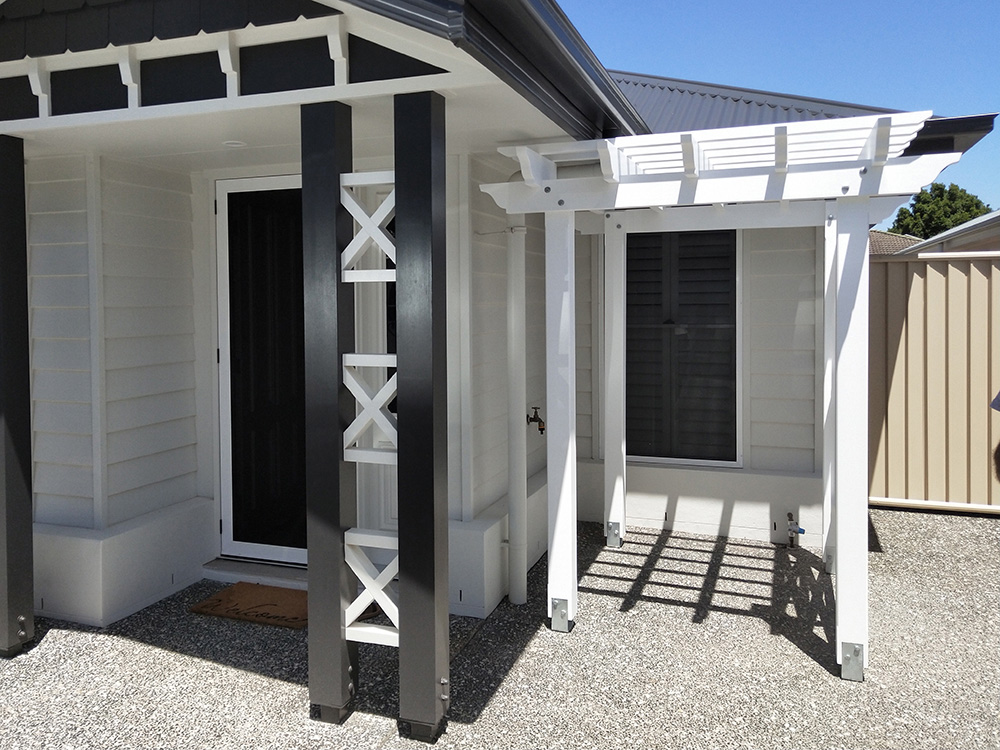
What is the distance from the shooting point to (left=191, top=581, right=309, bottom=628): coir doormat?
12.8 feet

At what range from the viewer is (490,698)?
3137 millimetres

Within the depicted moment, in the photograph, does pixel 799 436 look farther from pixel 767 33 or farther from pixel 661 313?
pixel 767 33

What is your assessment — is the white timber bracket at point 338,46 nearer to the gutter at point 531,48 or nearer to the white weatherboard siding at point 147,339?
the gutter at point 531,48

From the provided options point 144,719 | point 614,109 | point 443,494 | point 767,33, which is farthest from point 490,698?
point 767,33

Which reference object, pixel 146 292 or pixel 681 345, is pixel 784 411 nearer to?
pixel 681 345

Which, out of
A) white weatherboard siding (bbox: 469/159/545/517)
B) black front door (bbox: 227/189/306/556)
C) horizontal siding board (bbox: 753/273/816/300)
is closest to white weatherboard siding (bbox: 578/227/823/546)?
horizontal siding board (bbox: 753/273/816/300)

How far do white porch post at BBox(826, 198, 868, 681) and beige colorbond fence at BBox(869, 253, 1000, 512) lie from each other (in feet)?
10.3

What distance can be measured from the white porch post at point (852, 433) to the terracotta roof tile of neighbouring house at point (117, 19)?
2.15m

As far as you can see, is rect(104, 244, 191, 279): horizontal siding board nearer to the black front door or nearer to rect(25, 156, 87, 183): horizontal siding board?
the black front door

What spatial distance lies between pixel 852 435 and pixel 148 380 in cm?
350

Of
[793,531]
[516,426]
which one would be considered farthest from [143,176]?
[793,531]

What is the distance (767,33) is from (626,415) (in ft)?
120

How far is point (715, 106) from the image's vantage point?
18.6 ft

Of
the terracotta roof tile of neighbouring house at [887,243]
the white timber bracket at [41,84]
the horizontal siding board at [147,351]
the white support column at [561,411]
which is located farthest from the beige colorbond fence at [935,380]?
the terracotta roof tile of neighbouring house at [887,243]
